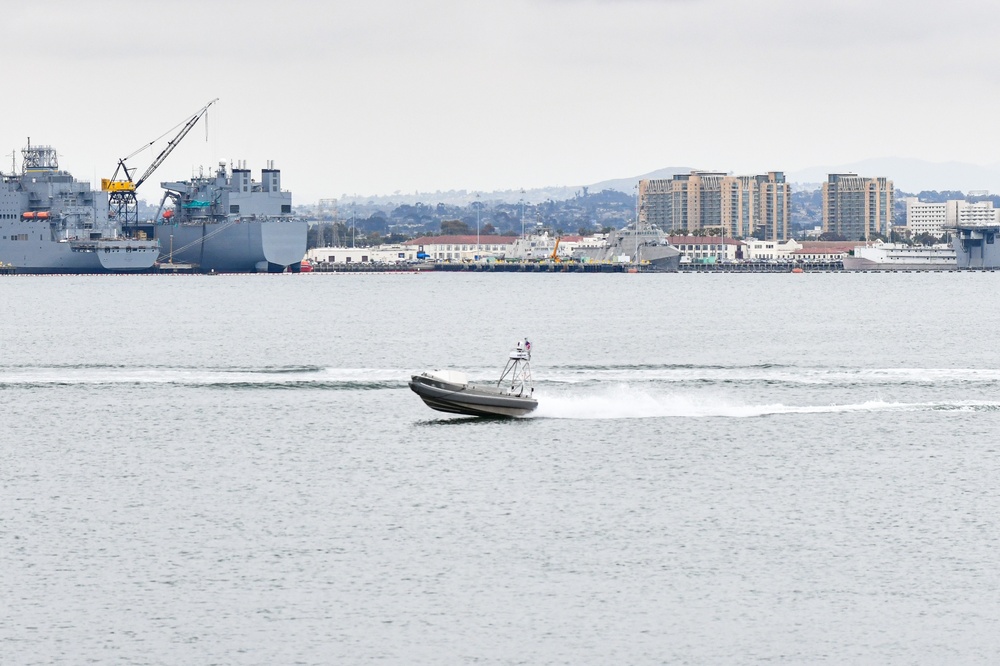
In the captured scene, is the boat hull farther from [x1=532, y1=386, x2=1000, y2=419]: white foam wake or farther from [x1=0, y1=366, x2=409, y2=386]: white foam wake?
[x1=0, y1=366, x2=409, y2=386]: white foam wake

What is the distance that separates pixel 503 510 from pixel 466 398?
13.8 m

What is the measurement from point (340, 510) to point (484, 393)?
549 inches

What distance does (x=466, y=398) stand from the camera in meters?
53.2

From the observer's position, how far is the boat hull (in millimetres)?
53125

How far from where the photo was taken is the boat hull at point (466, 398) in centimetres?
5312

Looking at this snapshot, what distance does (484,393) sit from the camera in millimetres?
53250

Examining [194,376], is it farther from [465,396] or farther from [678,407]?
[678,407]

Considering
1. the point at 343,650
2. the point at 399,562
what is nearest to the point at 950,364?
the point at 399,562

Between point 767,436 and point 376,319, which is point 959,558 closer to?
point 767,436

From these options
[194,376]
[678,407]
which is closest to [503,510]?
[678,407]

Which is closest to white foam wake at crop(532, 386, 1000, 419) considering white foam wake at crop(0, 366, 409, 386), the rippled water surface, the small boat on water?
the rippled water surface

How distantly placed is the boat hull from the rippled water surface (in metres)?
0.69

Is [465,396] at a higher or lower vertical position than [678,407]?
higher

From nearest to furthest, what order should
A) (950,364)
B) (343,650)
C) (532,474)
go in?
(343,650)
(532,474)
(950,364)
